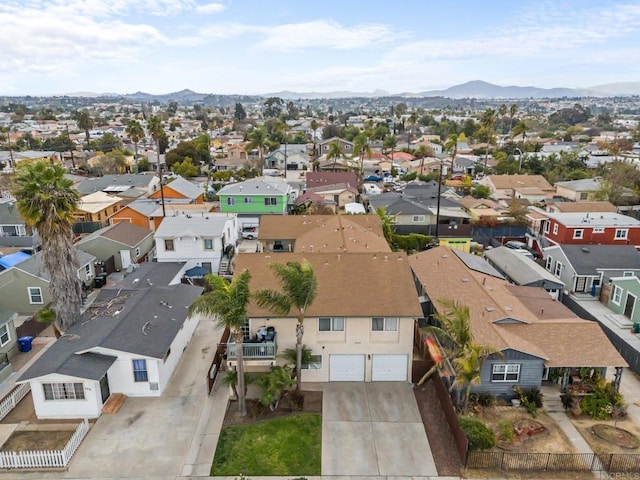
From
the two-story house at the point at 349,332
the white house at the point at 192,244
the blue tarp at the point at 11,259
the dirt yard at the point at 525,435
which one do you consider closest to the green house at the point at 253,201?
the white house at the point at 192,244

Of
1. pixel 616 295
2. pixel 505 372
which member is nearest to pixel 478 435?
pixel 505 372

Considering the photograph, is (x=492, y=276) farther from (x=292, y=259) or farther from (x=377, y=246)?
(x=292, y=259)

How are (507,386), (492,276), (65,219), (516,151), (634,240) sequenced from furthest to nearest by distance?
(516,151) → (634,240) → (492,276) → (65,219) → (507,386)

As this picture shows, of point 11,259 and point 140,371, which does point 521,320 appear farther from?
point 11,259

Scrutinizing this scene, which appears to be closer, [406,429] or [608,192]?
[406,429]

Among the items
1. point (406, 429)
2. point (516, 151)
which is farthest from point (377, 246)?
point (516, 151)

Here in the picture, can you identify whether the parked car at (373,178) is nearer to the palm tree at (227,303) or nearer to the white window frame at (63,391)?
the palm tree at (227,303)

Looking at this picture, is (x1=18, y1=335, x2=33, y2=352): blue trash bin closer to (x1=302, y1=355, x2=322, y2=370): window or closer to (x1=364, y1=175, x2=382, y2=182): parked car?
(x1=302, y1=355, x2=322, y2=370): window
